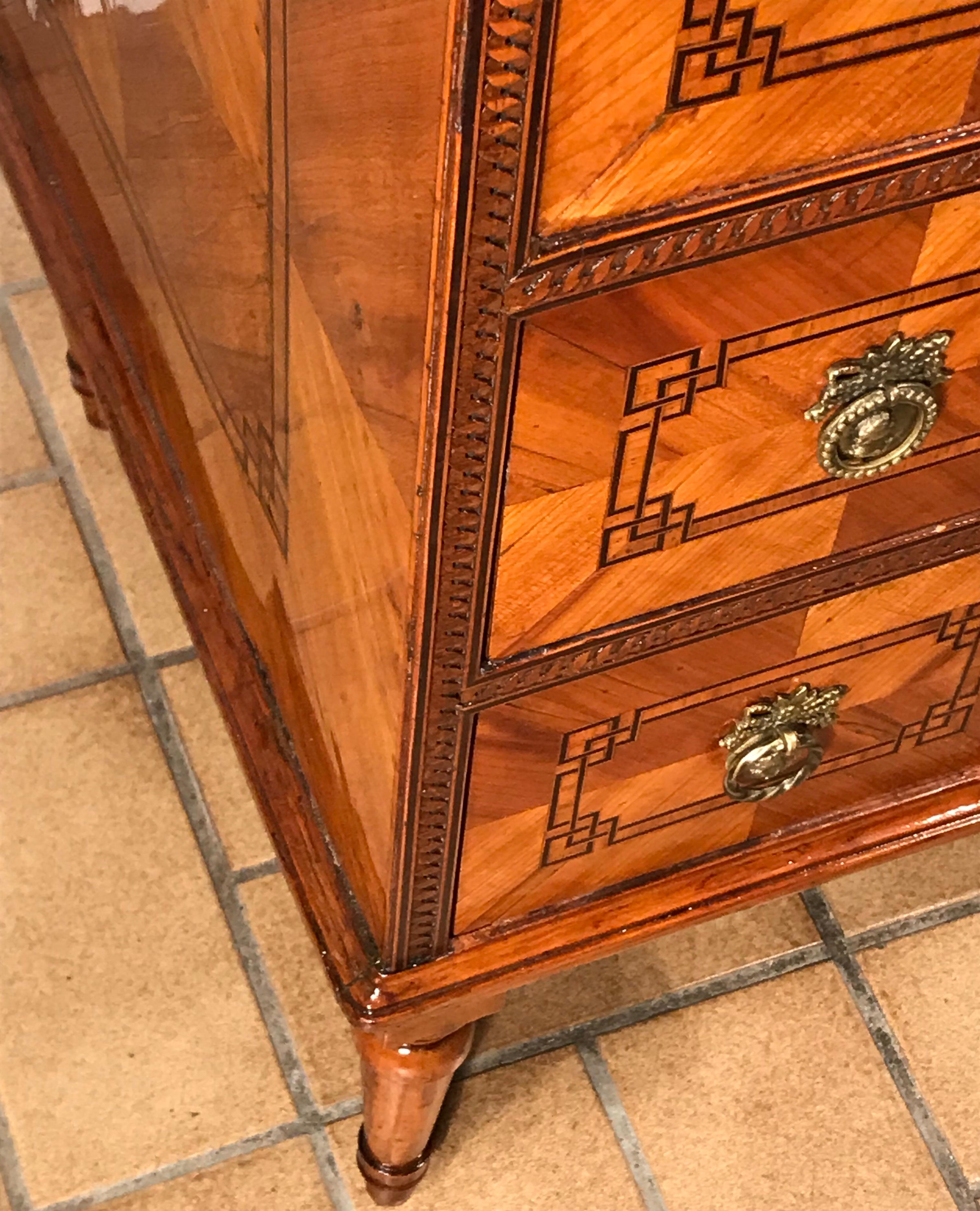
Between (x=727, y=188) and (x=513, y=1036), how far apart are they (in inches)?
30.1

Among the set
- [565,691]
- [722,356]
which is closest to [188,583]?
[565,691]

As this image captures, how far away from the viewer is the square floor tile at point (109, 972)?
3.54 ft

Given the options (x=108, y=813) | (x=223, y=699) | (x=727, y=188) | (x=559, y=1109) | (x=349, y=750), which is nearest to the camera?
(x=727, y=188)

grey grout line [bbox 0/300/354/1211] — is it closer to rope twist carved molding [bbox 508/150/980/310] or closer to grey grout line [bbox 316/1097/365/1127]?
grey grout line [bbox 316/1097/365/1127]

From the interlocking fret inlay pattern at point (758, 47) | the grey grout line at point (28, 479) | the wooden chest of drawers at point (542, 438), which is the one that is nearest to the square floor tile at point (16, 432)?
the grey grout line at point (28, 479)

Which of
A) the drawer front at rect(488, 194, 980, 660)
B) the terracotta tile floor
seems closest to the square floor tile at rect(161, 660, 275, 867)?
the terracotta tile floor

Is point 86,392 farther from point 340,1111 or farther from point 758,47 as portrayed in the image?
point 758,47

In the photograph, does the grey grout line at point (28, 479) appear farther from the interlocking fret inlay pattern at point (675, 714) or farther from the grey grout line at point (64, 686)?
the interlocking fret inlay pattern at point (675, 714)

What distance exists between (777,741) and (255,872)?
1.72 ft

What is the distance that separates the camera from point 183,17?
66 centimetres

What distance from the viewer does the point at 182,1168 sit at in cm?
107

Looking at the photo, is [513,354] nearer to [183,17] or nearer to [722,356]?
[722,356]

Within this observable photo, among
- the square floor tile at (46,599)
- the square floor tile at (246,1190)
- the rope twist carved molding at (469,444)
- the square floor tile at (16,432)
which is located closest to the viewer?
the rope twist carved molding at (469,444)

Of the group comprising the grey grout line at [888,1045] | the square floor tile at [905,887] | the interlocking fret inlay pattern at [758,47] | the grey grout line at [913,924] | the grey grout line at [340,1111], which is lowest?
the grey grout line at [340,1111]
